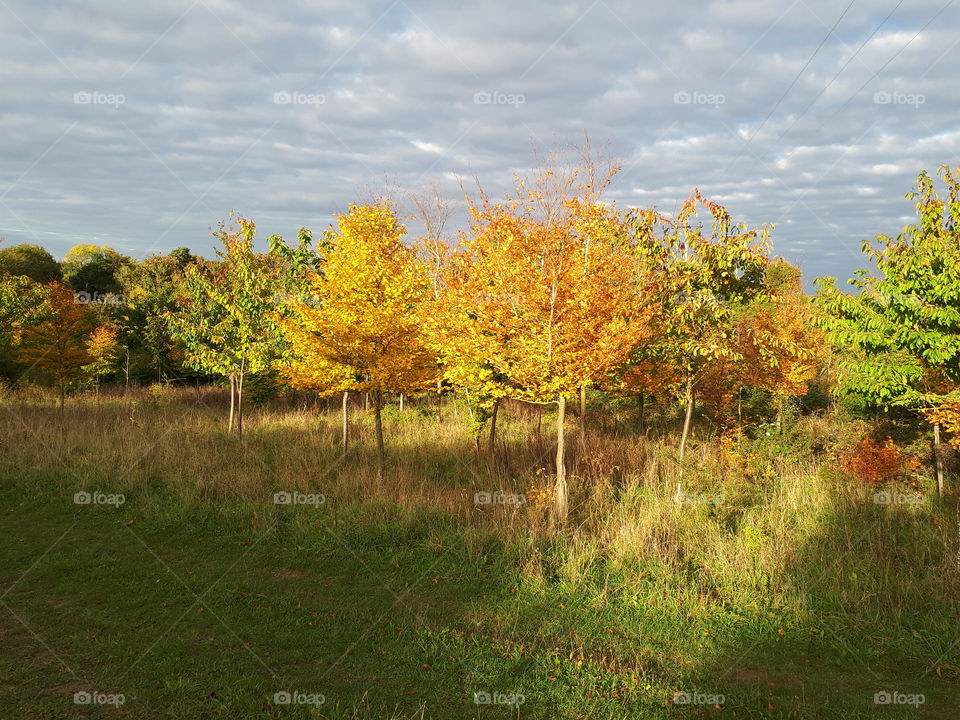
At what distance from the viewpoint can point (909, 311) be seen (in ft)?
37.7

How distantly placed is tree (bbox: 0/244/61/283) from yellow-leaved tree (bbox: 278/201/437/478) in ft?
120

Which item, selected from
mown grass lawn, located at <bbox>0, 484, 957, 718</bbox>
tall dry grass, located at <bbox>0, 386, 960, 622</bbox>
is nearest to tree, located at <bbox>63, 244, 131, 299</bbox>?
tall dry grass, located at <bbox>0, 386, 960, 622</bbox>

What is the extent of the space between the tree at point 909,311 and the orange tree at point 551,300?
17.2 ft

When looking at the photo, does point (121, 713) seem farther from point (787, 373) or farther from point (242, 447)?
point (787, 373)

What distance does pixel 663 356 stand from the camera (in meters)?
12.5

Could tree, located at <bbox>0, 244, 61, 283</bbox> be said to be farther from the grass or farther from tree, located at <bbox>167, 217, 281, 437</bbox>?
the grass
